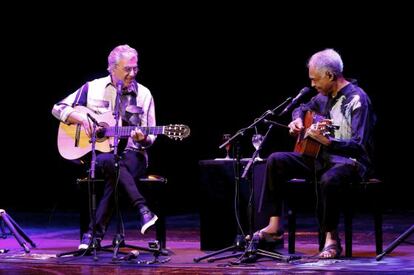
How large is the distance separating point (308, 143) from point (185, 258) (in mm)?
1174

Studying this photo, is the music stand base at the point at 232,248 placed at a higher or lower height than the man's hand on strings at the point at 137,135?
lower

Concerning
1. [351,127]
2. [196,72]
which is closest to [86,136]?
[351,127]

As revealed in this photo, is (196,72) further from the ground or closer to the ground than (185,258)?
further from the ground

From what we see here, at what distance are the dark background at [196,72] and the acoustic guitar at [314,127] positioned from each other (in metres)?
2.80

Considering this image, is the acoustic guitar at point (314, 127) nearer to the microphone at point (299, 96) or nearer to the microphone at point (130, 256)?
the microphone at point (299, 96)

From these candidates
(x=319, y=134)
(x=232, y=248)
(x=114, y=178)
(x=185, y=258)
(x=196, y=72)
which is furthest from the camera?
(x=196, y=72)

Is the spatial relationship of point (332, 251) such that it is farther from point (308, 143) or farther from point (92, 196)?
point (92, 196)

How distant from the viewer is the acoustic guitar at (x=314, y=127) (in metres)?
5.21

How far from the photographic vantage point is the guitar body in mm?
5332

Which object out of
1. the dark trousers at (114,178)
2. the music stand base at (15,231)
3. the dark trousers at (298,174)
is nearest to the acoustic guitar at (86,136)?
the dark trousers at (114,178)

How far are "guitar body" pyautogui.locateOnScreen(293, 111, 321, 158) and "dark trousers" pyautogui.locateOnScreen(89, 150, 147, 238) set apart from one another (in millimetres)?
1198

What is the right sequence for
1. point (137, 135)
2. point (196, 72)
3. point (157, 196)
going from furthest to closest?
point (196, 72), point (157, 196), point (137, 135)

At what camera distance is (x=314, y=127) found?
17.2ft

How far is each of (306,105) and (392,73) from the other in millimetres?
2775
